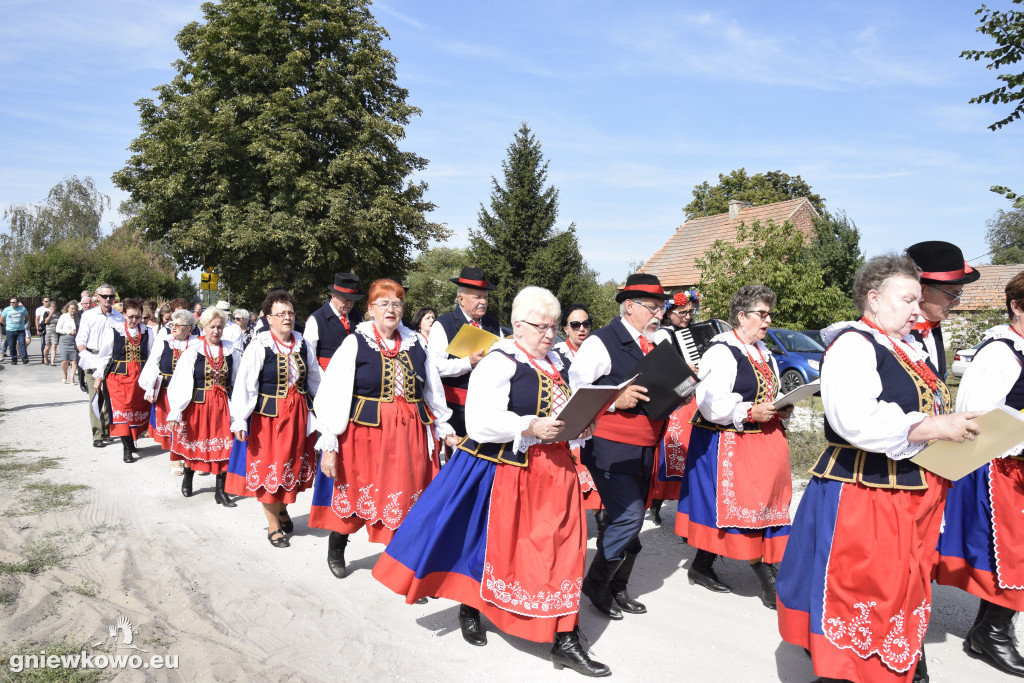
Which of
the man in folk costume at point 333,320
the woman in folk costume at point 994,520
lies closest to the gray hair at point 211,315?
the man in folk costume at point 333,320

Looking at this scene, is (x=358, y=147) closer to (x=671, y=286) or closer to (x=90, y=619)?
(x=671, y=286)

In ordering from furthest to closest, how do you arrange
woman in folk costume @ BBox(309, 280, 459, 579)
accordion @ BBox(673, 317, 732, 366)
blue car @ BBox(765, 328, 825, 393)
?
blue car @ BBox(765, 328, 825, 393) < accordion @ BBox(673, 317, 732, 366) < woman in folk costume @ BBox(309, 280, 459, 579)

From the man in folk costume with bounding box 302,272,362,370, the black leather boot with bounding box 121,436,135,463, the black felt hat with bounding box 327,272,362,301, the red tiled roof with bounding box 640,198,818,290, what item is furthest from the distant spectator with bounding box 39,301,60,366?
the red tiled roof with bounding box 640,198,818,290

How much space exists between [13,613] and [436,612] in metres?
2.45

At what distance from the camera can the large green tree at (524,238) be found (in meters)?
31.6

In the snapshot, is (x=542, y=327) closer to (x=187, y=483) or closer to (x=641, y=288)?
(x=641, y=288)

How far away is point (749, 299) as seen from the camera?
4.84m

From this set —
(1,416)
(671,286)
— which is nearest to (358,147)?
(1,416)

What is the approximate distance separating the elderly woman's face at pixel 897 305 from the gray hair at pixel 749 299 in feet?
5.01

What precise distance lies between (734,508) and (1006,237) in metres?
79.2

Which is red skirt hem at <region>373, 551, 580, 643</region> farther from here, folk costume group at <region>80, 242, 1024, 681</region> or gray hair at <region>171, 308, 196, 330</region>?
gray hair at <region>171, 308, 196, 330</region>

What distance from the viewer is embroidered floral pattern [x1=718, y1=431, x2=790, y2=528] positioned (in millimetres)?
4566

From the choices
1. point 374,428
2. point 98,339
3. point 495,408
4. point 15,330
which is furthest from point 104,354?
point 15,330

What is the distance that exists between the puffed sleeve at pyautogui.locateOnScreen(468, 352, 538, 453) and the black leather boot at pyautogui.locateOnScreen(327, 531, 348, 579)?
1.89 metres
